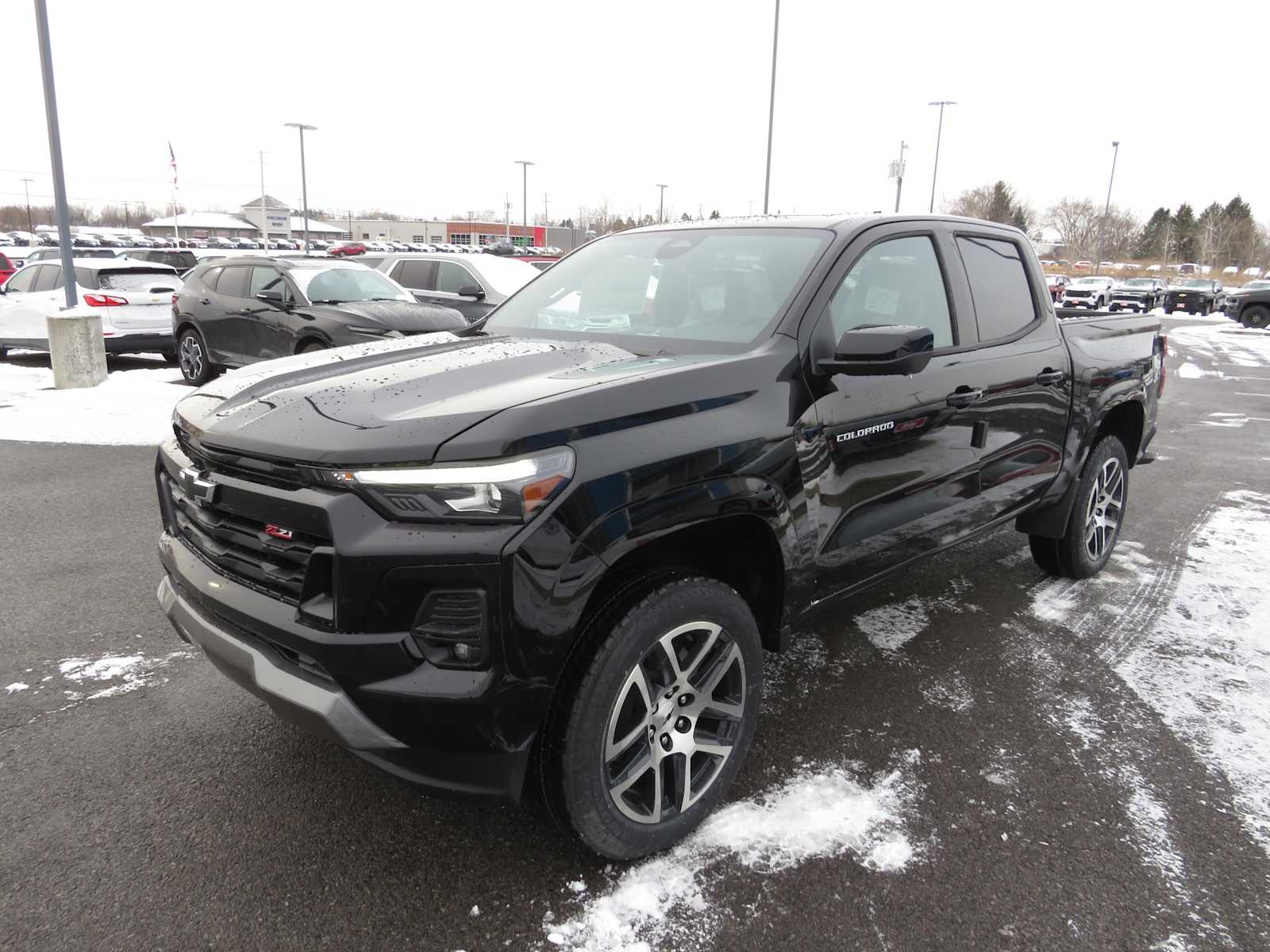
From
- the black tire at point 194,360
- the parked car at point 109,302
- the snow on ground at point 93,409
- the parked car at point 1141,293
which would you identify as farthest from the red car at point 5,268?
the parked car at point 1141,293

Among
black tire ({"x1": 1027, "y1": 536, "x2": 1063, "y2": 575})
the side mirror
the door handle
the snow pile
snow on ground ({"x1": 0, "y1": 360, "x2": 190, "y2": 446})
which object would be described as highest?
the side mirror

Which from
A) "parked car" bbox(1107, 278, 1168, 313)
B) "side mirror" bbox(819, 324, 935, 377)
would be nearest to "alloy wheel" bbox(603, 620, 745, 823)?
"side mirror" bbox(819, 324, 935, 377)

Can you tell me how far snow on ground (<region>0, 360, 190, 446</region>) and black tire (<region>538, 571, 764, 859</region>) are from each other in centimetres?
617

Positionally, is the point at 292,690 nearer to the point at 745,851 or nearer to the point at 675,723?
the point at 675,723

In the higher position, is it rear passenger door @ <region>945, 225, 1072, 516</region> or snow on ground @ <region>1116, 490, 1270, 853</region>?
rear passenger door @ <region>945, 225, 1072, 516</region>

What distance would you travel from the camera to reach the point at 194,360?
11180 millimetres

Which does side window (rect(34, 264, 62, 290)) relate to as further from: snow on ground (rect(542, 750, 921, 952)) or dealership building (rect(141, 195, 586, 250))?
dealership building (rect(141, 195, 586, 250))

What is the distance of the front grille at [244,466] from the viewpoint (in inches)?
86.0

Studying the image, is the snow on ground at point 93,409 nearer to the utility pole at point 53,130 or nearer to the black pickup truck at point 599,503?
the utility pole at point 53,130

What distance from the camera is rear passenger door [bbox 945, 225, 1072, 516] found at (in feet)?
11.9

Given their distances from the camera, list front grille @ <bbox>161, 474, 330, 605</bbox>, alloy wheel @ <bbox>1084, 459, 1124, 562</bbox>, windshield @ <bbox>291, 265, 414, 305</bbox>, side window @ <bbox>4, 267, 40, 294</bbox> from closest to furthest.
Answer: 1. front grille @ <bbox>161, 474, 330, 605</bbox>
2. alloy wheel @ <bbox>1084, 459, 1124, 562</bbox>
3. windshield @ <bbox>291, 265, 414, 305</bbox>
4. side window @ <bbox>4, 267, 40, 294</bbox>

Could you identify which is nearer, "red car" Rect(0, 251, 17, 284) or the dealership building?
"red car" Rect(0, 251, 17, 284)

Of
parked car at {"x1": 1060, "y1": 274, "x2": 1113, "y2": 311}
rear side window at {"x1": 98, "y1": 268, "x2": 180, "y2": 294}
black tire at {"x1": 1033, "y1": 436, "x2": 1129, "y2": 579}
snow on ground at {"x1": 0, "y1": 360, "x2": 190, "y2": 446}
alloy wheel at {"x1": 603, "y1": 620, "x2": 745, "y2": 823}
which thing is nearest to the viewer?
alloy wheel at {"x1": 603, "y1": 620, "x2": 745, "y2": 823}

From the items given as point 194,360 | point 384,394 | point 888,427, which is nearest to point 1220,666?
point 888,427
